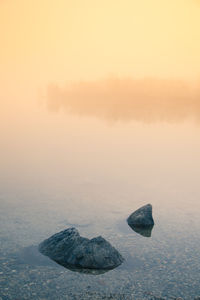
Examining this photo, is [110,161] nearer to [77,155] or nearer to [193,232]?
[77,155]

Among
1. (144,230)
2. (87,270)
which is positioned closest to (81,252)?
(87,270)

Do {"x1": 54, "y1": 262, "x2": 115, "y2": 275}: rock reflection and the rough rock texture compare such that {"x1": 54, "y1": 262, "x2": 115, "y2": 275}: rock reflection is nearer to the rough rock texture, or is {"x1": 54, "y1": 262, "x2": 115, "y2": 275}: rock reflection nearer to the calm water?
the calm water

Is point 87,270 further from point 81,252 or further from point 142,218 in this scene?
point 142,218

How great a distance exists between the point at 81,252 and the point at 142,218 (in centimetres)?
714

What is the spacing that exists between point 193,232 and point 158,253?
418cm

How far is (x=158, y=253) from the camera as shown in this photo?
22.4m

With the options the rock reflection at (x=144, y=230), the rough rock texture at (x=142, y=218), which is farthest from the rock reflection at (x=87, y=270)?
the rough rock texture at (x=142, y=218)

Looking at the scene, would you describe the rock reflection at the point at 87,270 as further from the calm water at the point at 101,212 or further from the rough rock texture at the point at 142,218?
the rough rock texture at the point at 142,218

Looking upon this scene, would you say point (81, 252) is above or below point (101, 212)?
above

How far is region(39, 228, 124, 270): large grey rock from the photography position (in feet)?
67.1

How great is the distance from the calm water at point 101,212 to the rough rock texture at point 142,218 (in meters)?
0.62

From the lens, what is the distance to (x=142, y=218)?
26781 millimetres

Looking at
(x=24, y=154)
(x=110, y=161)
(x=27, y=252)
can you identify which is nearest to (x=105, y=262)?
(x=27, y=252)

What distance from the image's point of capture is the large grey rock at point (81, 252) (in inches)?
805
